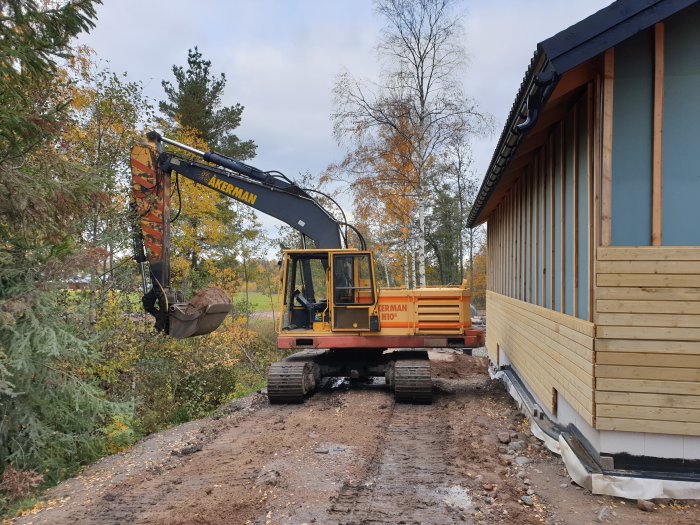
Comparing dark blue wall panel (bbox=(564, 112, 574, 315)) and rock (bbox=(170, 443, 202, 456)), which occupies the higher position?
dark blue wall panel (bbox=(564, 112, 574, 315))

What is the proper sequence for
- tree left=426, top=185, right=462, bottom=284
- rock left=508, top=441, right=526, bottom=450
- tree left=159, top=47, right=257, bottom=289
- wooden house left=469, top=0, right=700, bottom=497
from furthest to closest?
tree left=426, top=185, right=462, bottom=284 → tree left=159, top=47, right=257, bottom=289 → rock left=508, top=441, right=526, bottom=450 → wooden house left=469, top=0, right=700, bottom=497

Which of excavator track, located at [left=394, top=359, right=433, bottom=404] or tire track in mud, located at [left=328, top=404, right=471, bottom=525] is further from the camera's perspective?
excavator track, located at [left=394, top=359, right=433, bottom=404]

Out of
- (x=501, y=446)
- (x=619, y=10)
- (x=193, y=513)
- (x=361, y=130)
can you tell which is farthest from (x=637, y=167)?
(x=361, y=130)

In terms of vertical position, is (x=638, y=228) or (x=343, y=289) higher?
(x=638, y=228)

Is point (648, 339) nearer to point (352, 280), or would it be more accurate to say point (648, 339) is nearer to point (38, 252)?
point (352, 280)

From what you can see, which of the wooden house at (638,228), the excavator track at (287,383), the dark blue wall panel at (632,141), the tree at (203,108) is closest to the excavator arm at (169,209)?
the excavator track at (287,383)

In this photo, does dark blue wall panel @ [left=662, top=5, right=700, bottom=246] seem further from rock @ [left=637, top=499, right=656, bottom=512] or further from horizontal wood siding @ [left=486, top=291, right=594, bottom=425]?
rock @ [left=637, top=499, right=656, bottom=512]

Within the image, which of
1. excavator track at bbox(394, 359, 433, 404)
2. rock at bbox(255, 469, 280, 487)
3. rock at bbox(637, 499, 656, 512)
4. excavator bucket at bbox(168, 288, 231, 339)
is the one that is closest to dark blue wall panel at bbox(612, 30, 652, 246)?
rock at bbox(637, 499, 656, 512)

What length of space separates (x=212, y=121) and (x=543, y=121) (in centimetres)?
1977

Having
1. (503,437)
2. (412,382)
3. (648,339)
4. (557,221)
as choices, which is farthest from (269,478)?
(412,382)

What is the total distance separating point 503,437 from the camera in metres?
6.65

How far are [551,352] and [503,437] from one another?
4.63ft

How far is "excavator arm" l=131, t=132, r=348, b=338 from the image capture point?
8.05m

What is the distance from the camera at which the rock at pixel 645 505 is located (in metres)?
4.05
